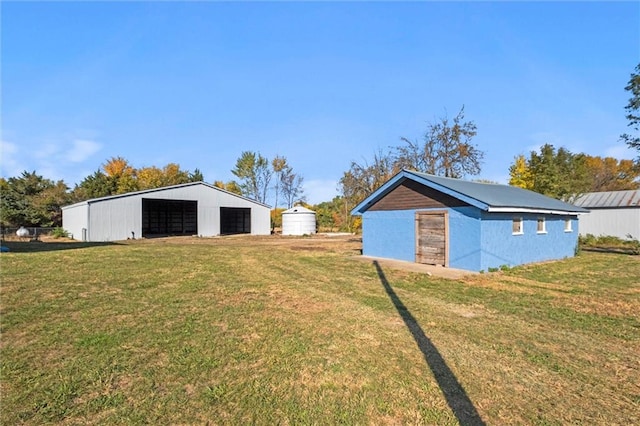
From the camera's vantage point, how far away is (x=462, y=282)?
33.0 feet

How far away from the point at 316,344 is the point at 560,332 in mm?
3991

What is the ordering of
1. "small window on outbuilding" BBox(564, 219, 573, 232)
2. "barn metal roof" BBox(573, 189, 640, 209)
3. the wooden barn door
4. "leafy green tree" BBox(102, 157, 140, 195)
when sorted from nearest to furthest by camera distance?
the wooden barn door < "small window on outbuilding" BBox(564, 219, 573, 232) < "barn metal roof" BBox(573, 189, 640, 209) < "leafy green tree" BBox(102, 157, 140, 195)

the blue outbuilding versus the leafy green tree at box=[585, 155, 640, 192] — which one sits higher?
the leafy green tree at box=[585, 155, 640, 192]

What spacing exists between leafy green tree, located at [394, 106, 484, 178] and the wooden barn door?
1632 cm

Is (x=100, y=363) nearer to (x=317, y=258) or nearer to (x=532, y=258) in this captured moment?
(x=317, y=258)

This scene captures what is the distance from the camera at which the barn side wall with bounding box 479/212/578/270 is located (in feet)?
40.3

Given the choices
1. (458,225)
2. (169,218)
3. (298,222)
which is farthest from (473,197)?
(169,218)

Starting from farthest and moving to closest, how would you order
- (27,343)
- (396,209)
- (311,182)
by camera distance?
1. (311,182)
2. (396,209)
3. (27,343)

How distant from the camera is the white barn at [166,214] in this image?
83.9 ft

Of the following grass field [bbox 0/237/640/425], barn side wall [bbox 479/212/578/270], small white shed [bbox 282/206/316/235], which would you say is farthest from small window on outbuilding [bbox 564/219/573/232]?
small white shed [bbox 282/206/316/235]

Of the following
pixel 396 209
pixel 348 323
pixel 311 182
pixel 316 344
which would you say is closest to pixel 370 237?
pixel 396 209

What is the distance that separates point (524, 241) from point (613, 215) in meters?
17.5

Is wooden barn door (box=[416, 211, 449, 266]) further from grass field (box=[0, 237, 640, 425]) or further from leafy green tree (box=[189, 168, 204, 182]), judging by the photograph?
leafy green tree (box=[189, 168, 204, 182])

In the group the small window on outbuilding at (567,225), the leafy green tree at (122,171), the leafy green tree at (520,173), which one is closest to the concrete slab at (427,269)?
the small window on outbuilding at (567,225)
